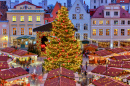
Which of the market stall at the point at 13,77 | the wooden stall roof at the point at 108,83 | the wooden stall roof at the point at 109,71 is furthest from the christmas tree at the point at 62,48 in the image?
the wooden stall roof at the point at 108,83

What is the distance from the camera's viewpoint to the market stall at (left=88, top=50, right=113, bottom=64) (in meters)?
19.8

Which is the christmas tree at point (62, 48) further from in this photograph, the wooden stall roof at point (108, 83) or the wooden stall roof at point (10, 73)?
the wooden stall roof at point (108, 83)

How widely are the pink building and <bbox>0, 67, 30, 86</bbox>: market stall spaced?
2619 cm

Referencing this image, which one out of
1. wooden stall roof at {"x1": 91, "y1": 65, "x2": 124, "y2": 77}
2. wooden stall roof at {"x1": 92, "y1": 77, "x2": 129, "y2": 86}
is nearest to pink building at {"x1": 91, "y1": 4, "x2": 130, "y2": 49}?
wooden stall roof at {"x1": 91, "y1": 65, "x2": 124, "y2": 77}

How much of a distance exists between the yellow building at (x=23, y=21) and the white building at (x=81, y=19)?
6.12 meters

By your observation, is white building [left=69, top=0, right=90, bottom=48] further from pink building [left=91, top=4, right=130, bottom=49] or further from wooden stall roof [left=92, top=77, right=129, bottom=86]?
wooden stall roof [left=92, top=77, right=129, bottom=86]

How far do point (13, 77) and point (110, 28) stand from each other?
28400mm

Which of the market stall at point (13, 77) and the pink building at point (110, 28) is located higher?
the pink building at point (110, 28)

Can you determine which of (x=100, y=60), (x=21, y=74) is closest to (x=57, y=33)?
(x=21, y=74)

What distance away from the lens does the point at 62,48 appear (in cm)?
1466

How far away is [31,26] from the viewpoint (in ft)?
119

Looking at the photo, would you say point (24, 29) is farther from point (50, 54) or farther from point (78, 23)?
point (50, 54)

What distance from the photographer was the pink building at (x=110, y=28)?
35.4 metres

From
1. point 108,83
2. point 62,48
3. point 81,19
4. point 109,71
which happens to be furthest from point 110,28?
point 108,83
